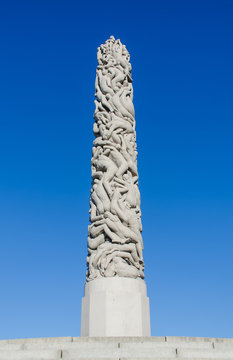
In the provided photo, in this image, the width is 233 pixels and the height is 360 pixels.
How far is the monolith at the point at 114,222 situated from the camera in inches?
447

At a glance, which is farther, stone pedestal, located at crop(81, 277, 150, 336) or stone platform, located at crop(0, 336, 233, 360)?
stone pedestal, located at crop(81, 277, 150, 336)

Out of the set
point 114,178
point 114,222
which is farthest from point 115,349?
point 114,178

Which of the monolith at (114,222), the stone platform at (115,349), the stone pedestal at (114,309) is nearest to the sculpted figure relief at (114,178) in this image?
the monolith at (114,222)

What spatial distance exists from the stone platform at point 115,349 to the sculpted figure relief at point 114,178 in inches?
128

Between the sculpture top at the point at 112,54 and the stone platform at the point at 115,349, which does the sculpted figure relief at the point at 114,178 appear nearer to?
the sculpture top at the point at 112,54

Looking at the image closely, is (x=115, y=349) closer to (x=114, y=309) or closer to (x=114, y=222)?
(x=114, y=309)

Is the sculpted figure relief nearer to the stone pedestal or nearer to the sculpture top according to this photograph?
the sculpture top

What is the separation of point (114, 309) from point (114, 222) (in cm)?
240

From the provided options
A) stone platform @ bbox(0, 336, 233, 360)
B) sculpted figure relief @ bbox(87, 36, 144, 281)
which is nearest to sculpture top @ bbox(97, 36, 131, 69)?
sculpted figure relief @ bbox(87, 36, 144, 281)

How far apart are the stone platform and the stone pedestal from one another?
2531mm

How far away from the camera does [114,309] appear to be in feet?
37.1

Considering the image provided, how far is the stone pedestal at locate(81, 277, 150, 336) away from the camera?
1116 cm
